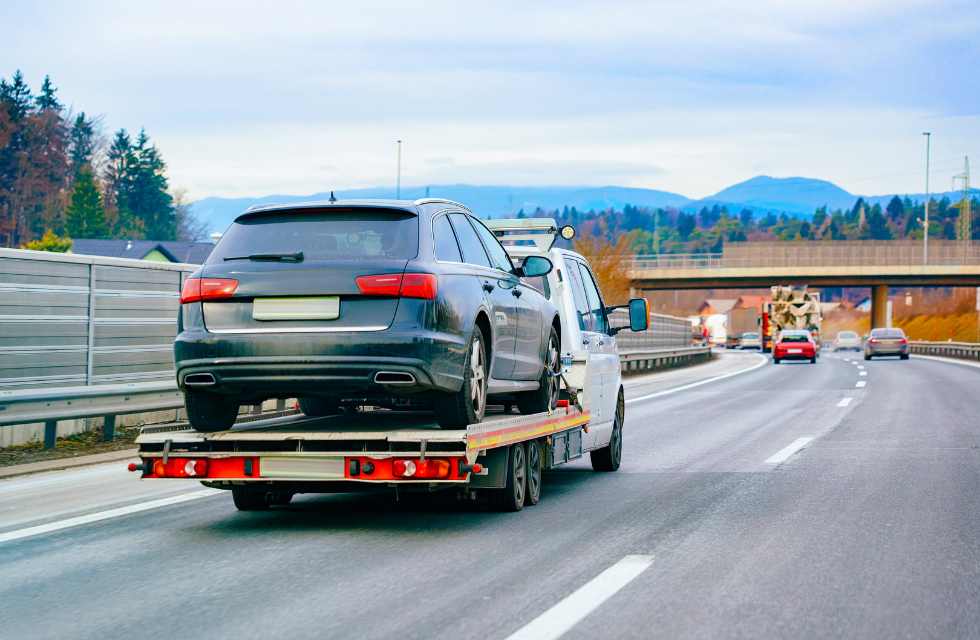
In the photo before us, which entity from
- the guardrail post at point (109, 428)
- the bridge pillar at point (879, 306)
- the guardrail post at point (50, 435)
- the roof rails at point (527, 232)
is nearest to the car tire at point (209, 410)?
the roof rails at point (527, 232)

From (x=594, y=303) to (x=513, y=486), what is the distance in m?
4.00

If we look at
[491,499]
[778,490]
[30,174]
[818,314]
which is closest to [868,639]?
[491,499]

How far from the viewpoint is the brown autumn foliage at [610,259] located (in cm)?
7694

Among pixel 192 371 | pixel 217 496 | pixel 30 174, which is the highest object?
pixel 30 174

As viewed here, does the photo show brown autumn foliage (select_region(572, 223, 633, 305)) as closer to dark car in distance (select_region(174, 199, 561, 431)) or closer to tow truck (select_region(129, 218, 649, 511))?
tow truck (select_region(129, 218, 649, 511))

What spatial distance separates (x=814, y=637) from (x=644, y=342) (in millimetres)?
38769

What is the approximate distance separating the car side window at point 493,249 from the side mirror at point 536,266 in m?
0.13

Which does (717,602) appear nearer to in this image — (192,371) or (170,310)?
(192,371)

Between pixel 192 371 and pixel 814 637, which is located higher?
pixel 192 371

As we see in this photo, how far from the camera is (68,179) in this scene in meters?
120

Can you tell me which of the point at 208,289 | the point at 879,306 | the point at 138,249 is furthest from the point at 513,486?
the point at 879,306

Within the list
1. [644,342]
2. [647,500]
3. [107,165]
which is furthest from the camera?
[107,165]

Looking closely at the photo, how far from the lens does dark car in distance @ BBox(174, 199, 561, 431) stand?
314 inches

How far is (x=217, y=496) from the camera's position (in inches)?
405
